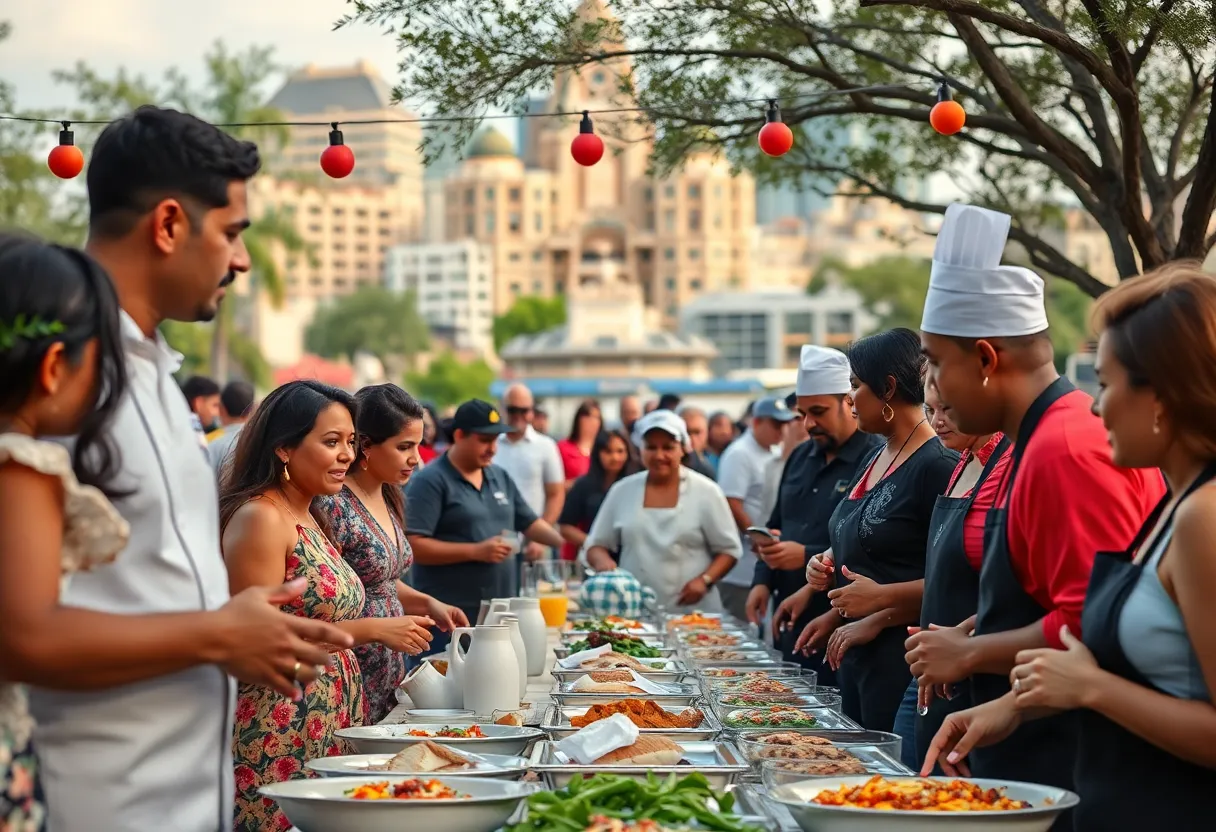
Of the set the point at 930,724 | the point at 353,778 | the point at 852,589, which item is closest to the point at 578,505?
the point at 852,589

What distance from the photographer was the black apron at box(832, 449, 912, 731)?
14.1 ft

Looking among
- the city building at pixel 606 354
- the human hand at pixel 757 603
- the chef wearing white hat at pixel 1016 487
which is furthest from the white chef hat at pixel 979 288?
the city building at pixel 606 354

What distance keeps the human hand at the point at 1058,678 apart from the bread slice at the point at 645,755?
790mm

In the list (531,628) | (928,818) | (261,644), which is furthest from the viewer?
(531,628)

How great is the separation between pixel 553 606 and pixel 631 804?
11.3ft

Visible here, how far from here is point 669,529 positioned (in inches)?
287

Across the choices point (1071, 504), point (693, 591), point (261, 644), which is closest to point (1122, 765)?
point (1071, 504)

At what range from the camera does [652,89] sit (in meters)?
7.95

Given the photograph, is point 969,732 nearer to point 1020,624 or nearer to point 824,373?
point 1020,624

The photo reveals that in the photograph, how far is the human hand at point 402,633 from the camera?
377 cm

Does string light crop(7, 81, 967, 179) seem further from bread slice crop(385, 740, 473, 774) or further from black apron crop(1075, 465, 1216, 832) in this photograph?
black apron crop(1075, 465, 1216, 832)

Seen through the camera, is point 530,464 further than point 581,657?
Yes

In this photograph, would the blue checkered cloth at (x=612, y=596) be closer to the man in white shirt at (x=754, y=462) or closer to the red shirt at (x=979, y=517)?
the man in white shirt at (x=754, y=462)

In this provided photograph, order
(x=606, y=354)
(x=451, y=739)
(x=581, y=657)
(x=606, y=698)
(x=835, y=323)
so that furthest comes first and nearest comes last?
(x=835, y=323) → (x=606, y=354) → (x=581, y=657) → (x=606, y=698) → (x=451, y=739)
